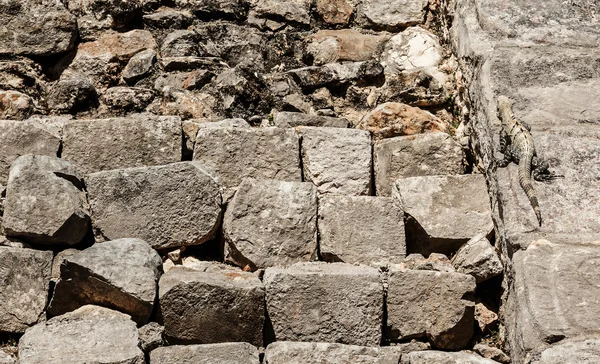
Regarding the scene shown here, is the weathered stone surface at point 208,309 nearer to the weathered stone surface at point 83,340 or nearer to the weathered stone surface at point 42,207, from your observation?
the weathered stone surface at point 83,340

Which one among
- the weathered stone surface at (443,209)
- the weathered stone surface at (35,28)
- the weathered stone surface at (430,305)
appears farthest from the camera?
the weathered stone surface at (35,28)

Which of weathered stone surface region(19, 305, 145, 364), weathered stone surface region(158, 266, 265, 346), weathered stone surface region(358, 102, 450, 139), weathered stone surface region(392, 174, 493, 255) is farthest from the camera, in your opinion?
weathered stone surface region(358, 102, 450, 139)

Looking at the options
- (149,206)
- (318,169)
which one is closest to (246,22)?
(318,169)

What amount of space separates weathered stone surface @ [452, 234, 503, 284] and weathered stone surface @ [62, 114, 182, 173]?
6.27 ft

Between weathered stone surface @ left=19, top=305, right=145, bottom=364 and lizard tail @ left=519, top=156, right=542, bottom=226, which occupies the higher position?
lizard tail @ left=519, top=156, right=542, bottom=226

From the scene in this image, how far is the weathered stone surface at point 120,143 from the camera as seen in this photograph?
19.1 feet

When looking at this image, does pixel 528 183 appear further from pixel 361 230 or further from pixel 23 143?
pixel 23 143

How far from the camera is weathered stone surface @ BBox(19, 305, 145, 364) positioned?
467cm

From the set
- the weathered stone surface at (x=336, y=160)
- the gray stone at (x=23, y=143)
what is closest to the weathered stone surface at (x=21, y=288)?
the gray stone at (x=23, y=143)

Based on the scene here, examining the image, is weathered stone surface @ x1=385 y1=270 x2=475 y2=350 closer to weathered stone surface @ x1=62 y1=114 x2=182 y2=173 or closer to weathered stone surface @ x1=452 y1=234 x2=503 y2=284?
weathered stone surface @ x1=452 y1=234 x2=503 y2=284

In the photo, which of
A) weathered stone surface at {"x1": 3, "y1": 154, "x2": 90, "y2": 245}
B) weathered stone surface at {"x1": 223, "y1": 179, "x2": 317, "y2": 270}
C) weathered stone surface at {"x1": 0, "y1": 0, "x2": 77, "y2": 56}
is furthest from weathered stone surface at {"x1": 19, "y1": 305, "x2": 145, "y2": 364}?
weathered stone surface at {"x1": 0, "y1": 0, "x2": 77, "y2": 56}

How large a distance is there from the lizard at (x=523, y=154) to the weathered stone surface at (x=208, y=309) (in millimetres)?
1634

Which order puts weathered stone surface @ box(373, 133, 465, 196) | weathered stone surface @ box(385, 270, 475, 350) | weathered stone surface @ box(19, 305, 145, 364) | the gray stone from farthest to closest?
weathered stone surface @ box(373, 133, 465, 196) < the gray stone < weathered stone surface @ box(385, 270, 475, 350) < weathered stone surface @ box(19, 305, 145, 364)

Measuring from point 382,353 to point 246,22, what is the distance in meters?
3.19
